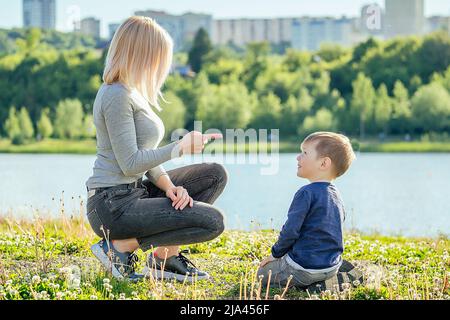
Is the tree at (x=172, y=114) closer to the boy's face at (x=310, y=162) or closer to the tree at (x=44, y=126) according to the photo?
the tree at (x=44, y=126)

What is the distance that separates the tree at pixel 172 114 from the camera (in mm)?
45844

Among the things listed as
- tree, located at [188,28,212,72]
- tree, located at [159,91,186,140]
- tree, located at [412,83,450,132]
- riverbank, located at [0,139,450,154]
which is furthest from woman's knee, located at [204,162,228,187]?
tree, located at [188,28,212,72]

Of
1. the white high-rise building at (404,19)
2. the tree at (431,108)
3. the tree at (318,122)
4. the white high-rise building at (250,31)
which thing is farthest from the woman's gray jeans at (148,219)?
the white high-rise building at (250,31)

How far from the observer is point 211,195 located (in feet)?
15.0

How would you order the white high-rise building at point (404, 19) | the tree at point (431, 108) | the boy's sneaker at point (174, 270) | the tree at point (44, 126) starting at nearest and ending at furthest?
the boy's sneaker at point (174, 270)
the tree at point (431, 108)
the tree at point (44, 126)
the white high-rise building at point (404, 19)

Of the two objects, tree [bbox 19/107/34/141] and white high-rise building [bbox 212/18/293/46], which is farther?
white high-rise building [bbox 212/18/293/46]

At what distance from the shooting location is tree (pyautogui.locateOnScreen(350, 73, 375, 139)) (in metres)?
45.2

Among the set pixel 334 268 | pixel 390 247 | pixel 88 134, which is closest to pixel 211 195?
pixel 334 268

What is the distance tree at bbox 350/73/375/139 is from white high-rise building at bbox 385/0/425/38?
644cm

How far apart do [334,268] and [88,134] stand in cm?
4199

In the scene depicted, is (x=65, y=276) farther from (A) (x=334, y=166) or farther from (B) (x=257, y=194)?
(B) (x=257, y=194)

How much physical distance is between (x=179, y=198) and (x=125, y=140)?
450 millimetres

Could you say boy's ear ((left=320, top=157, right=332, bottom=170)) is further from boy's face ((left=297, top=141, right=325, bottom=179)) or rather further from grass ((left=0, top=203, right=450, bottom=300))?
grass ((left=0, top=203, right=450, bottom=300))

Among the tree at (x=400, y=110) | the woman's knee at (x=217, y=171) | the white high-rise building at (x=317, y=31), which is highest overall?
the white high-rise building at (x=317, y=31)
